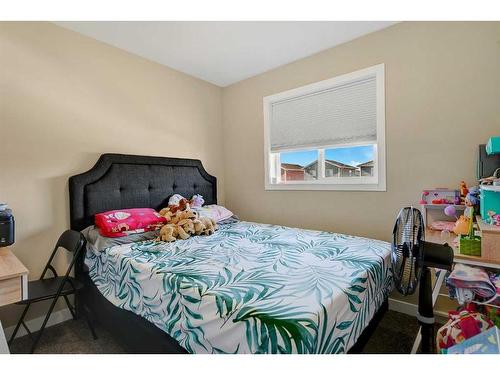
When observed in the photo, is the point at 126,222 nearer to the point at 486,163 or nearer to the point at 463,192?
the point at 463,192

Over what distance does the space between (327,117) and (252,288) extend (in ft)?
6.50

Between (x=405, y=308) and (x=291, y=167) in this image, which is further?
(x=291, y=167)

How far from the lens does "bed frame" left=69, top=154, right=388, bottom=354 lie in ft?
4.62

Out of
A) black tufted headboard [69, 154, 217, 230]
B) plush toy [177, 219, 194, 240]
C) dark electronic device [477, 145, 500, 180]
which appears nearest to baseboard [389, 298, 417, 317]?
dark electronic device [477, 145, 500, 180]

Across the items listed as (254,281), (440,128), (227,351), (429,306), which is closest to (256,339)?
(227,351)

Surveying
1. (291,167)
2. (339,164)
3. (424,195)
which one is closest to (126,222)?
(291,167)

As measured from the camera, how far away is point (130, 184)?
94.8 inches

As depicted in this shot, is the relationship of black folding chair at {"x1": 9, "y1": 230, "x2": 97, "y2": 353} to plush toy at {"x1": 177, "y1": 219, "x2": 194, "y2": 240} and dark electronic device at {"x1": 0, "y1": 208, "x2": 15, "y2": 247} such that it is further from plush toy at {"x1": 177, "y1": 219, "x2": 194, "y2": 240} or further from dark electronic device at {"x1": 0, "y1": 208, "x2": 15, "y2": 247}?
plush toy at {"x1": 177, "y1": 219, "x2": 194, "y2": 240}

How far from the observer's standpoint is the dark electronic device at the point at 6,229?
1.56 metres

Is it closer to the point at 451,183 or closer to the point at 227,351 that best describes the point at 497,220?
the point at 451,183

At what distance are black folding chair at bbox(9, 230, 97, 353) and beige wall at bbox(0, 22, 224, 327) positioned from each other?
0.15m

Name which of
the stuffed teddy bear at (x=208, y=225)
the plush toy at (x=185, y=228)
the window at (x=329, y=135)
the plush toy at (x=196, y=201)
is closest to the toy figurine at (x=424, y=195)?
the window at (x=329, y=135)

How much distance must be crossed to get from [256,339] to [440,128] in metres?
2.06
